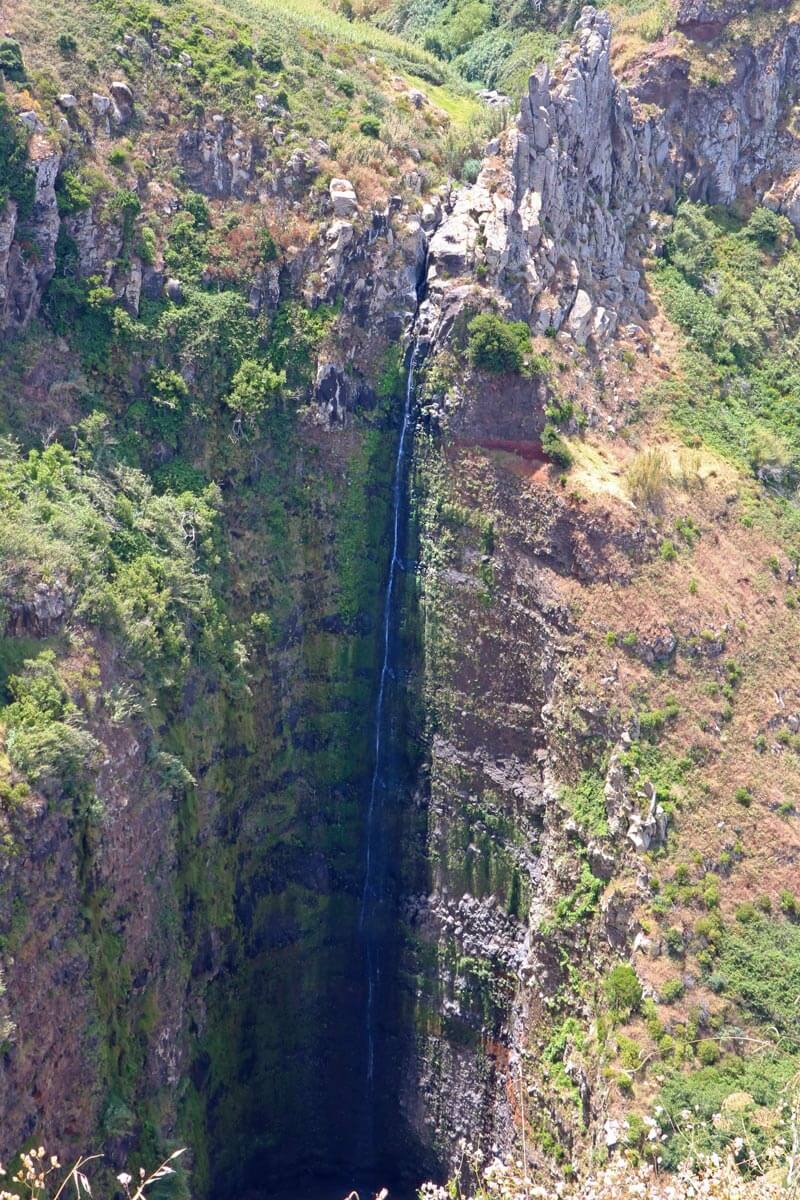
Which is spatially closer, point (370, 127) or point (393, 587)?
point (393, 587)

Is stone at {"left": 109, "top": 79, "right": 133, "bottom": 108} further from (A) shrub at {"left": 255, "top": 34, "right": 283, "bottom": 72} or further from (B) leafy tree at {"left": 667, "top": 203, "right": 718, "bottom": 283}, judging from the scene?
(B) leafy tree at {"left": 667, "top": 203, "right": 718, "bottom": 283}

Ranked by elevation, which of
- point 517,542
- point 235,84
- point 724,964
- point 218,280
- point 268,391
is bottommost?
point 724,964

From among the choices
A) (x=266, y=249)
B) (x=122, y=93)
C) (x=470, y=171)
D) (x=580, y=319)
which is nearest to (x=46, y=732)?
(x=266, y=249)

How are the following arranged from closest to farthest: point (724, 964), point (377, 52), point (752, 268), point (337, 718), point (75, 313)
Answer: point (724, 964) → point (75, 313) → point (337, 718) → point (752, 268) → point (377, 52)

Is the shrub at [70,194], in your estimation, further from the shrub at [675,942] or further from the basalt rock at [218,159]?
the shrub at [675,942]

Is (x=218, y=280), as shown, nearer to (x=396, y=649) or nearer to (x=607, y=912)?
(x=396, y=649)

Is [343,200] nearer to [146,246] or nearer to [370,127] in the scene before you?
[370,127]

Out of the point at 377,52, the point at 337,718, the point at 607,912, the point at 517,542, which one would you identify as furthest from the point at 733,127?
the point at 607,912
